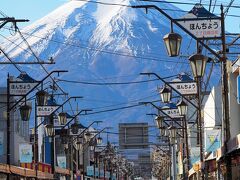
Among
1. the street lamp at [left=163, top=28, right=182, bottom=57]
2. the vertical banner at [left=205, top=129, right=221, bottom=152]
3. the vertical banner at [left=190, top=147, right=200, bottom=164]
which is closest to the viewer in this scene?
the street lamp at [left=163, top=28, right=182, bottom=57]

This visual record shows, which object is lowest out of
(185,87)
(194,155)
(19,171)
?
(19,171)

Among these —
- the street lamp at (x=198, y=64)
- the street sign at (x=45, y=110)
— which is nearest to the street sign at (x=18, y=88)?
the street sign at (x=45, y=110)

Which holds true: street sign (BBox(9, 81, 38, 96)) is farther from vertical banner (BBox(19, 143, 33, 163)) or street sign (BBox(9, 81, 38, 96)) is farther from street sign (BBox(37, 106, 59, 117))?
vertical banner (BBox(19, 143, 33, 163))

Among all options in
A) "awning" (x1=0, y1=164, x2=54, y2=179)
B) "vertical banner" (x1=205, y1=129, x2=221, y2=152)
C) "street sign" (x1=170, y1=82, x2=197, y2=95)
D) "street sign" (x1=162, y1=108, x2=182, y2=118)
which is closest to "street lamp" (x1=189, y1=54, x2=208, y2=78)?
"street sign" (x1=170, y1=82, x2=197, y2=95)

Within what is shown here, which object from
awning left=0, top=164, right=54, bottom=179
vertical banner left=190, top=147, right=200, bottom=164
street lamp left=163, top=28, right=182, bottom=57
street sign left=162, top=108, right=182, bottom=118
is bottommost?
awning left=0, top=164, right=54, bottom=179

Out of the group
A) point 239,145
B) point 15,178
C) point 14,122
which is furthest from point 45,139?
point 239,145

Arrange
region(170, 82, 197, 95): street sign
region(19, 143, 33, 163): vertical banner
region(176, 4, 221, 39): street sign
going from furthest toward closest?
region(19, 143, 33, 163): vertical banner < region(170, 82, 197, 95): street sign < region(176, 4, 221, 39): street sign

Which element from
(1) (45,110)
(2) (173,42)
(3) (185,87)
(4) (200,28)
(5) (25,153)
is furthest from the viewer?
(5) (25,153)

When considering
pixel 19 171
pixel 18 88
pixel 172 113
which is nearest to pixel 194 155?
pixel 172 113

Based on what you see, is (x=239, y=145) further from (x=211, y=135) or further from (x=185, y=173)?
(x=185, y=173)

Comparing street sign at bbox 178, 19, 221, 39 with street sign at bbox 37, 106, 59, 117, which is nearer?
street sign at bbox 178, 19, 221, 39

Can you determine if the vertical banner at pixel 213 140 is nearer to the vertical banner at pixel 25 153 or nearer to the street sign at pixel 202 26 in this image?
the vertical banner at pixel 25 153

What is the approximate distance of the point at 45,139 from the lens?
8206cm

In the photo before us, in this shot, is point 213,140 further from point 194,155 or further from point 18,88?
point 18,88
